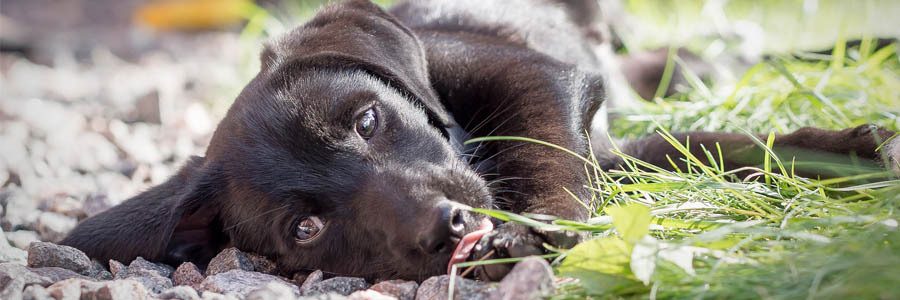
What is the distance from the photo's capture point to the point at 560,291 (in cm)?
162

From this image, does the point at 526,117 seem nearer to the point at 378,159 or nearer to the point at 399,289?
the point at 378,159

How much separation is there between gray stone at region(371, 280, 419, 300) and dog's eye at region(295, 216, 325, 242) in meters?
0.37

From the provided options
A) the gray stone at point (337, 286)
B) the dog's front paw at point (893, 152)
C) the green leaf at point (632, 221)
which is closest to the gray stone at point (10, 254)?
the gray stone at point (337, 286)

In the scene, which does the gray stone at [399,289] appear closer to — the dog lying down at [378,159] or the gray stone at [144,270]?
the dog lying down at [378,159]

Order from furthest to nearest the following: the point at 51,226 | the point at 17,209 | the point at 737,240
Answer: the point at 17,209
the point at 51,226
the point at 737,240

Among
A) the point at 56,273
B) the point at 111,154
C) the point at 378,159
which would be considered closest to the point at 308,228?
the point at 378,159

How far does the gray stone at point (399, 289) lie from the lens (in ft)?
6.17

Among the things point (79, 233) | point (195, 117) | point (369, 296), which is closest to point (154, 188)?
point (79, 233)

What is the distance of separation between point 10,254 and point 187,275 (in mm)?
697

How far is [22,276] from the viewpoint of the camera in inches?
77.6

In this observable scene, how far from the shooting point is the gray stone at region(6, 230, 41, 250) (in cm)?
272

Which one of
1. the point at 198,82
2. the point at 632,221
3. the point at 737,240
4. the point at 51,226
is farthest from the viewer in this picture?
the point at 198,82

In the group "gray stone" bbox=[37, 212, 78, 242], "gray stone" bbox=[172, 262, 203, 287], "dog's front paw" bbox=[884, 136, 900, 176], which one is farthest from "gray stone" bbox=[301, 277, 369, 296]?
"dog's front paw" bbox=[884, 136, 900, 176]

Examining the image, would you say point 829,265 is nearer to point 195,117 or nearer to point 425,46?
point 425,46
